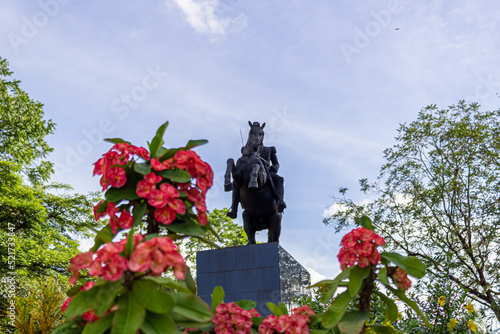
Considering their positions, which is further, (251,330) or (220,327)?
(251,330)

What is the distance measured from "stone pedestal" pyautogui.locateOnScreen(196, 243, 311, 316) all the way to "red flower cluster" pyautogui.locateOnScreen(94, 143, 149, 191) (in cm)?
384

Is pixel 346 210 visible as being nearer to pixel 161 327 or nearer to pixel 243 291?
pixel 243 291

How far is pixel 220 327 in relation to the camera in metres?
2.62

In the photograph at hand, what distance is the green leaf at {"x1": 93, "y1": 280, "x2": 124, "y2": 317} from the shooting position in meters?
2.01

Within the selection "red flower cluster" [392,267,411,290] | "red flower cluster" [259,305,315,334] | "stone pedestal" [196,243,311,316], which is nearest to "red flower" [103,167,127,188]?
"red flower cluster" [259,305,315,334]

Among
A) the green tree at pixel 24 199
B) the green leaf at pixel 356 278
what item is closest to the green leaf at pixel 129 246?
the green leaf at pixel 356 278

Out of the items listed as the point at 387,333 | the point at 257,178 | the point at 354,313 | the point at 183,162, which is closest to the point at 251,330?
the point at 354,313

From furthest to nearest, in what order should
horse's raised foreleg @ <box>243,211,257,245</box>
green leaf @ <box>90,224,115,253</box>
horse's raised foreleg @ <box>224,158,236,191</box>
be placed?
horse's raised foreleg @ <box>243,211,257,245</box> → horse's raised foreleg @ <box>224,158,236,191</box> → green leaf @ <box>90,224,115,253</box>

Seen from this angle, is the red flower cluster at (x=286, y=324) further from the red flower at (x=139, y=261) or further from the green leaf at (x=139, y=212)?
the red flower at (x=139, y=261)

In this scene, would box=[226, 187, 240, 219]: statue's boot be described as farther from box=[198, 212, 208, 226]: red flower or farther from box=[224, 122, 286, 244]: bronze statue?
box=[198, 212, 208, 226]: red flower

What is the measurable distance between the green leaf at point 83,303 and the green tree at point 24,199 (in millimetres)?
14839

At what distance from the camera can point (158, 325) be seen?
1977mm

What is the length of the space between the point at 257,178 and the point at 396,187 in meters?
10.9

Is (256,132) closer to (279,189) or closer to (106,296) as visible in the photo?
(279,189)
